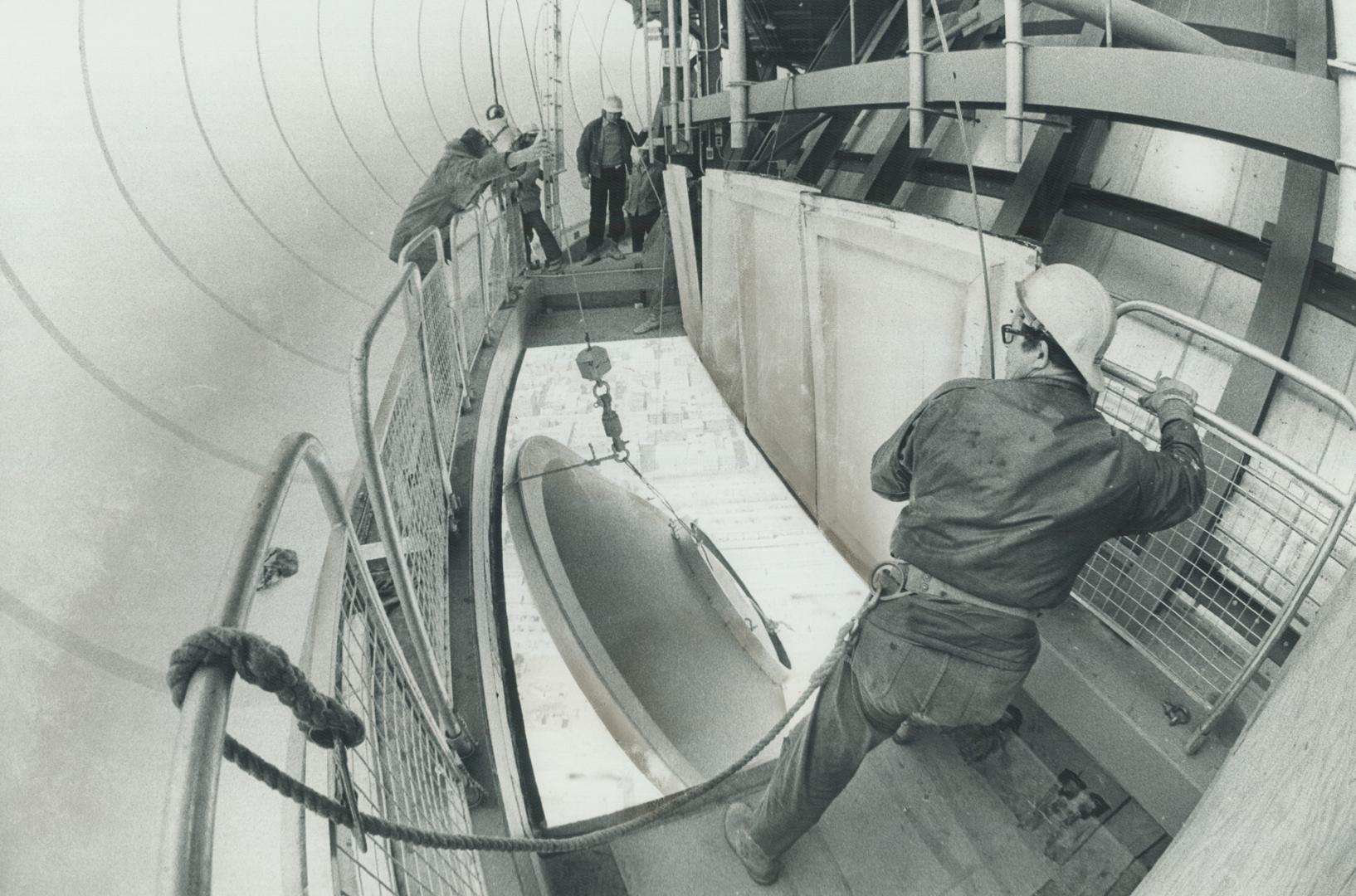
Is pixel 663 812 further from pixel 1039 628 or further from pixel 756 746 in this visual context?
pixel 1039 628

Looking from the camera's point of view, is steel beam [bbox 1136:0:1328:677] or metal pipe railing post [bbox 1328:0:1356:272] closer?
metal pipe railing post [bbox 1328:0:1356:272]

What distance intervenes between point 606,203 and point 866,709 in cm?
514

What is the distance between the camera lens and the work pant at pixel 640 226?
5602 millimetres

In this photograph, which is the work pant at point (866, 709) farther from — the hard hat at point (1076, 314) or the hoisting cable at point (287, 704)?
the hoisting cable at point (287, 704)

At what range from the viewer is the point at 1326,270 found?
1.58 m

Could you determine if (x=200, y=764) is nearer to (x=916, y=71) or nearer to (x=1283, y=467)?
(x=1283, y=467)

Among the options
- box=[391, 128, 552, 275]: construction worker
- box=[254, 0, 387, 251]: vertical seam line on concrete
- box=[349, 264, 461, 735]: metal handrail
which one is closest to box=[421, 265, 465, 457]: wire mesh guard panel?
box=[391, 128, 552, 275]: construction worker

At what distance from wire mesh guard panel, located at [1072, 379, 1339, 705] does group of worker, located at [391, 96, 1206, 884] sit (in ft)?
1.11

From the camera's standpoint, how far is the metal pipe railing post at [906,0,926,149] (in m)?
1.87

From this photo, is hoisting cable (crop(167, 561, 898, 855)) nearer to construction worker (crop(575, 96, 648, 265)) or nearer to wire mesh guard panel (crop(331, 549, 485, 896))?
wire mesh guard panel (crop(331, 549, 485, 896))

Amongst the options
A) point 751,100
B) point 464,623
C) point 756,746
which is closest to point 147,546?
point 464,623

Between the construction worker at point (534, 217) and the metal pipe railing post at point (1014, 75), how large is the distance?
3398 mm

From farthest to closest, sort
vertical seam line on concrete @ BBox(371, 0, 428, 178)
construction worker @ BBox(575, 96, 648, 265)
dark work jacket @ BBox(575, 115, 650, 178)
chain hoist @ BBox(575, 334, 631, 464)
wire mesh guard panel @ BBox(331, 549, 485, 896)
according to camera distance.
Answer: dark work jacket @ BBox(575, 115, 650, 178) < construction worker @ BBox(575, 96, 648, 265) < vertical seam line on concrete @ BBox(371, 0, 428, 178) < chain hoist @ BBox(575, 334, 631, 464) < wire mesh guard panel @ BBox(331, 549, 485, 896)

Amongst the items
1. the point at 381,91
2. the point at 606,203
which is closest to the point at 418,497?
the point at 381,91
